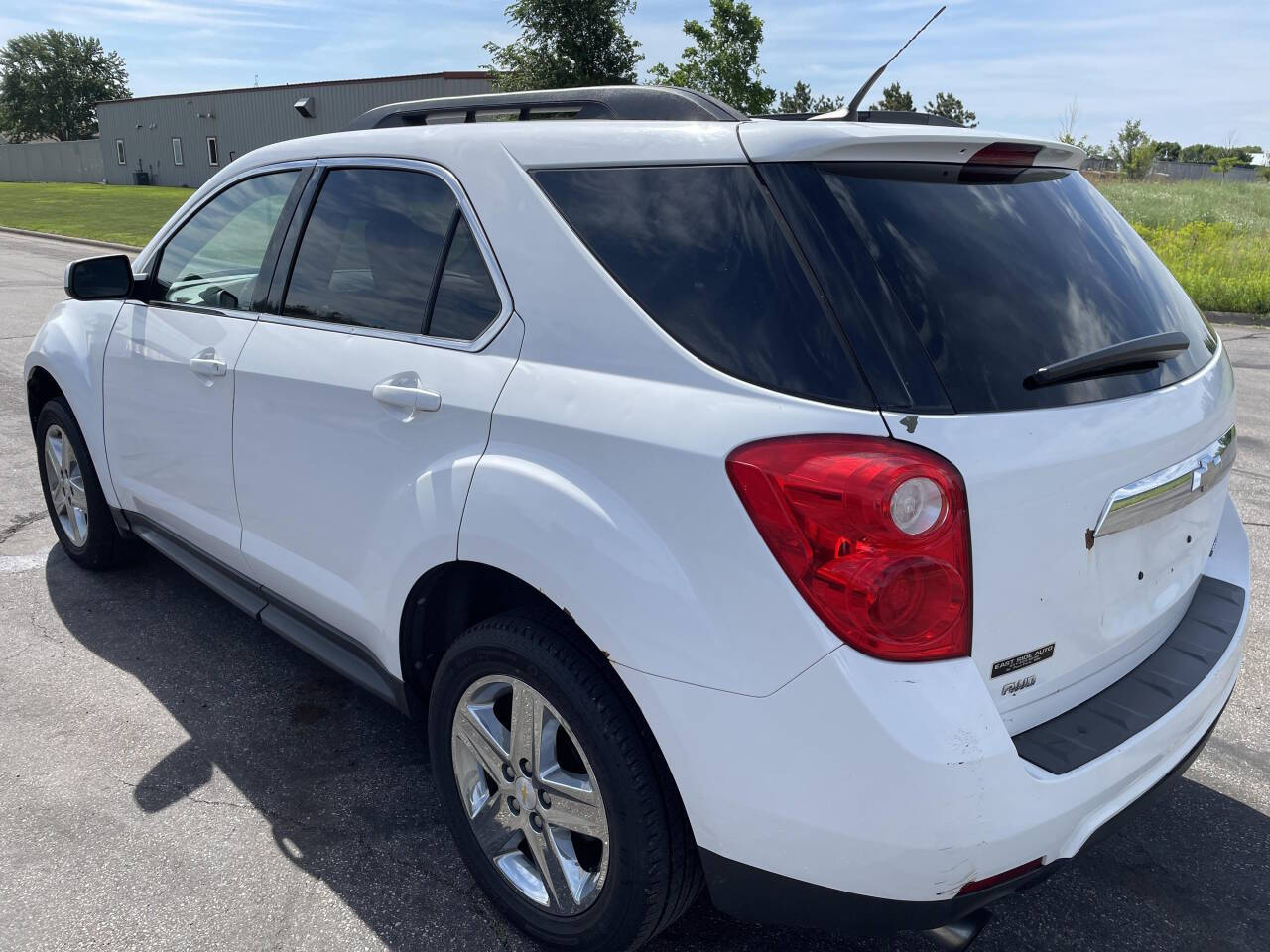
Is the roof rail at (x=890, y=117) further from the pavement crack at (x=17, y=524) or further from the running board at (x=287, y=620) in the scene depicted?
the pavement crack at (x=17, y=524)

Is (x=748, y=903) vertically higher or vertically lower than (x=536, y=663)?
lower

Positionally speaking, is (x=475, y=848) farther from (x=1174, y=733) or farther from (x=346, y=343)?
(x=1174, y=733)

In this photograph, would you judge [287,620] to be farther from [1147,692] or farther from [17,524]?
[17,524]

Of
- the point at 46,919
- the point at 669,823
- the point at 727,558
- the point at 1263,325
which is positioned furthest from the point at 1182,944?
the point at 1263,325

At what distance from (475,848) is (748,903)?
83 cm

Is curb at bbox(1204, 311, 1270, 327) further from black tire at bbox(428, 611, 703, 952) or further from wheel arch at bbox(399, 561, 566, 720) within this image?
black tire at bbox(428, 611, 703, 952)

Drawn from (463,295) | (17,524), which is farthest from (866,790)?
(17,524)

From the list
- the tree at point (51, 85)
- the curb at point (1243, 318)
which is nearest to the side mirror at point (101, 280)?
the curb at point (1243, 318)

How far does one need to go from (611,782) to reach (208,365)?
6.54ft

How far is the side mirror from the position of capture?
3.63 m

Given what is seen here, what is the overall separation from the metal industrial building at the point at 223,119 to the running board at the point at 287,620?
34.3 metres

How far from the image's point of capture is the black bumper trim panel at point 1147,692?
5.98ft

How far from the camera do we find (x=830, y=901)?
1773 millimetres

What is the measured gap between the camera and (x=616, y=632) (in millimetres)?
1880
